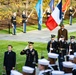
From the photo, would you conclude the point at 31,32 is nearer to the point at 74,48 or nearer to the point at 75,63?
the point at 74,48

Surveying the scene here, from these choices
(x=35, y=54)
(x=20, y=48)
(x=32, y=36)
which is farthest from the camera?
(x=32, y=36)

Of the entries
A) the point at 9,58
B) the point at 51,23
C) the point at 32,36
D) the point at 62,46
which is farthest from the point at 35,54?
the point at 32,36

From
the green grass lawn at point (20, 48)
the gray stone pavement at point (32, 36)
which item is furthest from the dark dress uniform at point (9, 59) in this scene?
the gray stone pavement at point (32, 36)

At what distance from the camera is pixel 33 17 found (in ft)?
118

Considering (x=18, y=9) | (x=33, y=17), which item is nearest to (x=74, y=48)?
(x=18, y=9)

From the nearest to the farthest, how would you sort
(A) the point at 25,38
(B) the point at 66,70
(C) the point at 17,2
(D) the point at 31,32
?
1. (B) the point at 66,70
2. (A) the point at 25,38
3. (D) the point at 31,32
4. (C) the point at 17,2

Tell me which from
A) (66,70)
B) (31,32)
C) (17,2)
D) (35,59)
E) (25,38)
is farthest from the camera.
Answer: (17,2)

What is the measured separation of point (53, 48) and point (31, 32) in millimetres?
12368

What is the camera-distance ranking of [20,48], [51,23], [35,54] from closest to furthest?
[35,54], [51,23], [20,48]

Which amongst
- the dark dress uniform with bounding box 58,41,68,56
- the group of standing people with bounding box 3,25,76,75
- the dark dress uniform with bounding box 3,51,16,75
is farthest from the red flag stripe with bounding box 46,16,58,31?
the dark dress uniform with bounding box 3,51,16,75

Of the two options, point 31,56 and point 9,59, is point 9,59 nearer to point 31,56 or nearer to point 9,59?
point 9,59

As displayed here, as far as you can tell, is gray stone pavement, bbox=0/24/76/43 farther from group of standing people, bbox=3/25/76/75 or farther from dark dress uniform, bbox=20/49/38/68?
dark dress uniform, bbox=20/49/38/68

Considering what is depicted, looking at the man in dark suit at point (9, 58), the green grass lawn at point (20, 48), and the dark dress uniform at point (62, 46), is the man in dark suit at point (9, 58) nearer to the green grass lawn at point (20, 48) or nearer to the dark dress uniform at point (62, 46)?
the dark dress uniform at point (62, 46)

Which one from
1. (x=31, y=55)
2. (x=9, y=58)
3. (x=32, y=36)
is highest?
(x=31, y=55)
